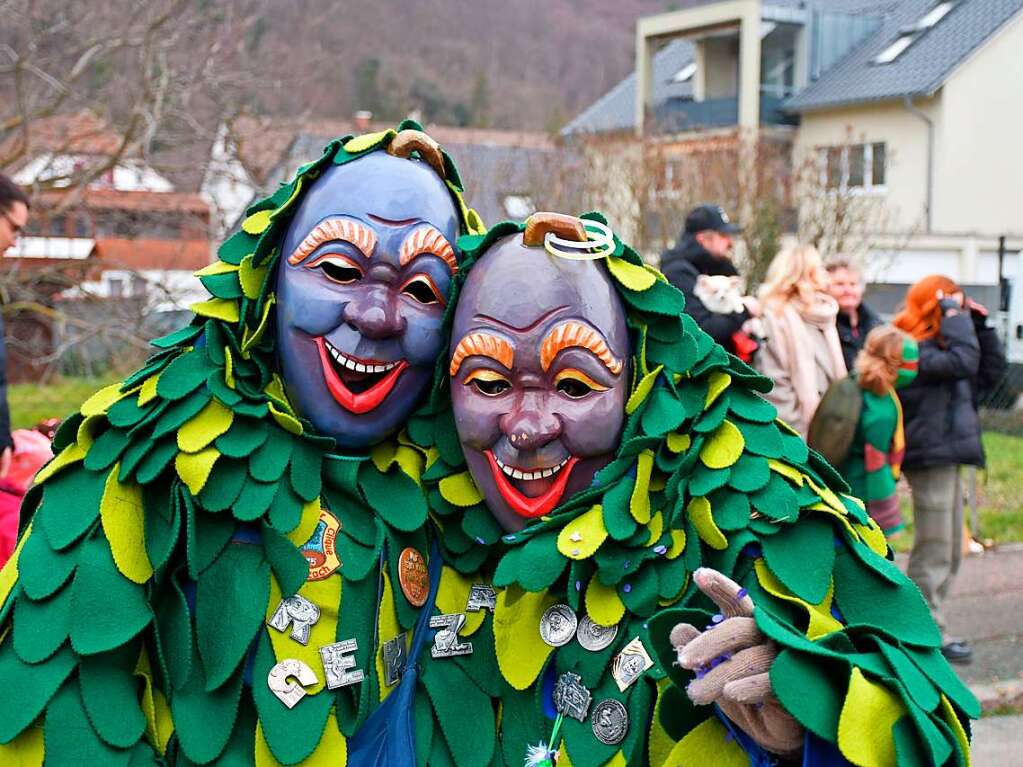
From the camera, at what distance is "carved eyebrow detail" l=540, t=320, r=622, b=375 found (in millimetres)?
2186

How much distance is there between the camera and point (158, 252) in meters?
12.4

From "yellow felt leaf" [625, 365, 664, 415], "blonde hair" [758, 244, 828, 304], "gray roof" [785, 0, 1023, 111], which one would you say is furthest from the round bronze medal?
"gray roof" [785, 0, 1023, 111]

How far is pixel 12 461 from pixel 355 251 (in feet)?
6.33

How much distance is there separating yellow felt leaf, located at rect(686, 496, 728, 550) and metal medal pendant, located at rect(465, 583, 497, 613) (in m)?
0.44

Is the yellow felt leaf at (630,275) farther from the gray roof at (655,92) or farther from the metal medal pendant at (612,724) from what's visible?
the gray roof at (655,92)

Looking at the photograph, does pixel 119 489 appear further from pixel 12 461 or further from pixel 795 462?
pixel 12 461

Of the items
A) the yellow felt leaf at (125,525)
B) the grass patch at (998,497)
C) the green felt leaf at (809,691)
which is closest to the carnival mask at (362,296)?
the yellow felt leaf at (125,525)

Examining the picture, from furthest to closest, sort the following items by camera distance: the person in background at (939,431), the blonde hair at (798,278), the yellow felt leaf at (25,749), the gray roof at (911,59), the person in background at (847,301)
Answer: the gray roof at (911,59) → the person in background at (847,301) → the person in background at (939,431) → the blonde hair at (798,278) → the yellow felt leaf at (25,749)

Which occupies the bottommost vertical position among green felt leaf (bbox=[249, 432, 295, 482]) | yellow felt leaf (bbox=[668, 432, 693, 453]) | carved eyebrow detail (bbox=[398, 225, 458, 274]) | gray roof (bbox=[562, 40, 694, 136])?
green felt leaf (bbox=[249, 432, 295, 482])

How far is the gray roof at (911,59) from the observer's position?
2133 cm

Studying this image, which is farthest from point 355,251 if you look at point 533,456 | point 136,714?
point 136,714

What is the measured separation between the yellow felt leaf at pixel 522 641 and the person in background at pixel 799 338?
2774 mm

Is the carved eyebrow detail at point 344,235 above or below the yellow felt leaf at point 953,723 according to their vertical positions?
above

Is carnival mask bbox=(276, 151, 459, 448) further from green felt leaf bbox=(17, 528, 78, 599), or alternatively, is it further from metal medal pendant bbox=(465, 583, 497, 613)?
green felt leaf bbox=(17, 528, 78, 599)
